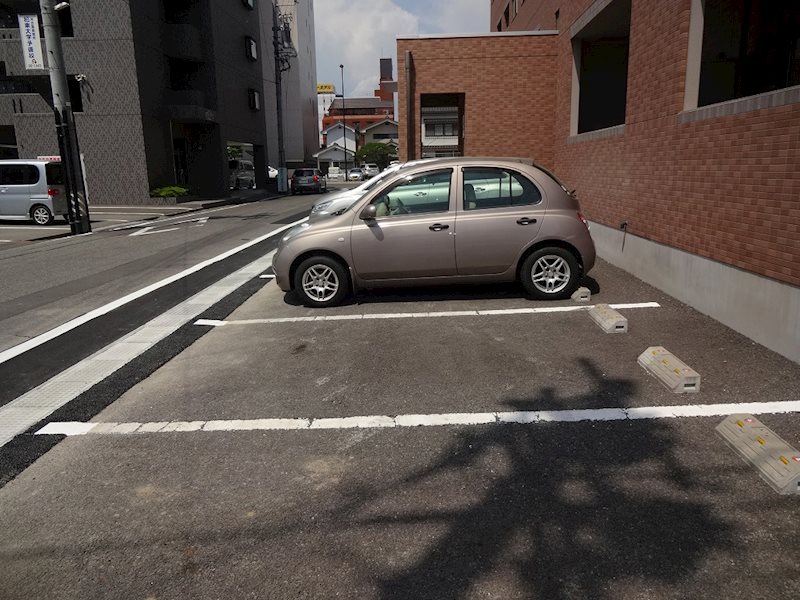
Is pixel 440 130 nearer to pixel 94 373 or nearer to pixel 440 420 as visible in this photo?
pixel 94 373

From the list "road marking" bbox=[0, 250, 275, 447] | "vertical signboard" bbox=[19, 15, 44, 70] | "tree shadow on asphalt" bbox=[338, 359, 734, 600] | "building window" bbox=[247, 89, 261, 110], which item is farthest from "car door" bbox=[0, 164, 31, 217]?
"building window" bbox=[247, 89, 261, 110]

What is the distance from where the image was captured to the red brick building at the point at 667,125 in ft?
17.6

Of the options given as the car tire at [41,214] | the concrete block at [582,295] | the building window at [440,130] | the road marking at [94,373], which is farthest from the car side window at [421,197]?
the building window at [440,130]

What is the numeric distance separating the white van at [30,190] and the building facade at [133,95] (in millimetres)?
9786

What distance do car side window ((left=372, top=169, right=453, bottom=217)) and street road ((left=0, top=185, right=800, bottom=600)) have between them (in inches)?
53.3

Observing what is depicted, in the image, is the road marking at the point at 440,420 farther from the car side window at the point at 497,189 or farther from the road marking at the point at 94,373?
the car side window at the point at 497,189

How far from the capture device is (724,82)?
484 inches

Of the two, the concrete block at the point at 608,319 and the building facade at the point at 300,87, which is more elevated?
the building facade at the point at 300,87

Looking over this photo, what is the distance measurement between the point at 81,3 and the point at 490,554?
102ft

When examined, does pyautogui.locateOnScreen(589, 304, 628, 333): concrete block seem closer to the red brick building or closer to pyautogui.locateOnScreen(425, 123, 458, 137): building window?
the red brick building

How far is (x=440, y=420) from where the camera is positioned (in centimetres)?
414

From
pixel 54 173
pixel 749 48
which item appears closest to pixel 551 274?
pixel 749 48

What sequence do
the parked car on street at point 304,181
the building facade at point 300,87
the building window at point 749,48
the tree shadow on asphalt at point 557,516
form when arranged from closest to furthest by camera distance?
the tree shadow on asphalt at point 557,516
the building window at point 749,48
the parked car on street at point 304,181
the building facade at point 300,87

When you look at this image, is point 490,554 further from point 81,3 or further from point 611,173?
point 81,3
